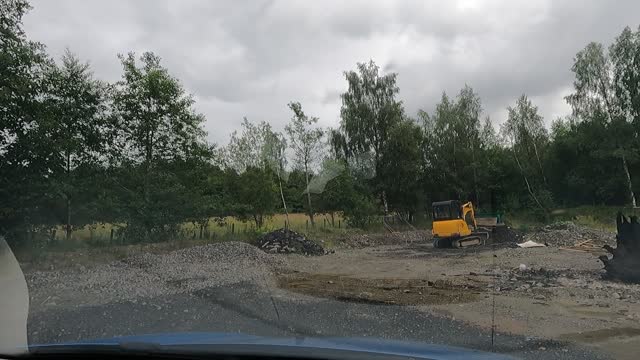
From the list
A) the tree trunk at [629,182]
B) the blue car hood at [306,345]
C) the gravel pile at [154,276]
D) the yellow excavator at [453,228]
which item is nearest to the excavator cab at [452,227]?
the yellow excavator at [453,228]

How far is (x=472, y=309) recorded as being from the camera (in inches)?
417

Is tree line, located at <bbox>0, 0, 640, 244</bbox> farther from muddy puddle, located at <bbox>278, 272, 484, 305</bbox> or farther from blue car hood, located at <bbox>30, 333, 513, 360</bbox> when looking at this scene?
blue car hood, located at <bbox>30, 333, 513, 360</bbox>

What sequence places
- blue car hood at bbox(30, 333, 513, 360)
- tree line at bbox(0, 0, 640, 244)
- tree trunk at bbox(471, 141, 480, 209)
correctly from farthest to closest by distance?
tree trunk at bbox(471, 141, 480, 209), tree line at bbox(0, 0, 640, 244), blue car hood at bbox(30, 333, 513, 360)

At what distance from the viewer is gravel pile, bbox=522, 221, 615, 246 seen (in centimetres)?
2700

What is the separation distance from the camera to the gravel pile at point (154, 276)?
38.7 ft

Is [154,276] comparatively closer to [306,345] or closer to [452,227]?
[306,345]

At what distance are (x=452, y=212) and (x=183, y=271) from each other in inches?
565

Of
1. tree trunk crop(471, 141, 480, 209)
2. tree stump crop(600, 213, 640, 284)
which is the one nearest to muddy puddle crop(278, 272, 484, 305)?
tree stump crop(600, 213, 640, 284)

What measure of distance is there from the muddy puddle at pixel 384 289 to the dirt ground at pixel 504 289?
0.02 m

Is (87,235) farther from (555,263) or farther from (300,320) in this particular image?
(555,263)

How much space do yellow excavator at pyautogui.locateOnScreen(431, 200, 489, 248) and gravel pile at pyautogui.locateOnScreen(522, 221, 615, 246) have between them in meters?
3.07

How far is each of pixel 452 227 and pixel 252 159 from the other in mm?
13978

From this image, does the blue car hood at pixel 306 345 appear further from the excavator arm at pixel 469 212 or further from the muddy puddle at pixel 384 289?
the excavator arm at pixel 469 212

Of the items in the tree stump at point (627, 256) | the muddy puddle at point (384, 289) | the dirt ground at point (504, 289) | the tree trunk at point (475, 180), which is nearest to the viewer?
the dirt ground at point (504, 289)
